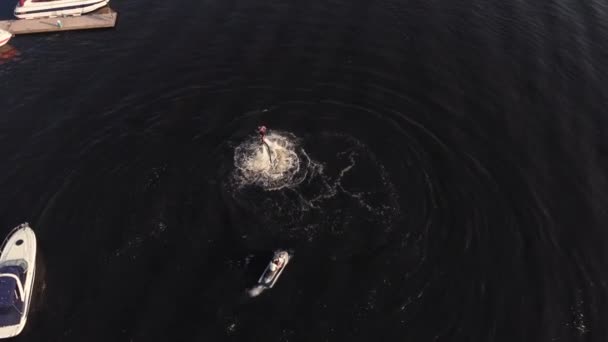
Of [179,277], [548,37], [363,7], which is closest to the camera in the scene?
[179,277]

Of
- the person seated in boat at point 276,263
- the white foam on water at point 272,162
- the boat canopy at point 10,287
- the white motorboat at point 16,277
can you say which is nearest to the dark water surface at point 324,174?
the white motorboat at point 16,277

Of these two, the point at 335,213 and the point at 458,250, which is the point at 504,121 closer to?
the point at 458,250

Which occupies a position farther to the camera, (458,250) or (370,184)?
(370,184)

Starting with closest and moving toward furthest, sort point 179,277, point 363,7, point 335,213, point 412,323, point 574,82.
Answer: point 412,323, point 179,277, point 335,213, point 574,82, point 363,7

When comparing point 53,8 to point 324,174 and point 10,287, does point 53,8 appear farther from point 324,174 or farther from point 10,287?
point 324,174

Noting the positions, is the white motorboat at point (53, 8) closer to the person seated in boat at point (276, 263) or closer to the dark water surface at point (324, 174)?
the dark water surface at point (324, 174)

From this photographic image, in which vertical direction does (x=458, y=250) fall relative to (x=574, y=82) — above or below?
below

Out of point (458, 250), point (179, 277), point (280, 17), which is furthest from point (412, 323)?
point (280, 17)
